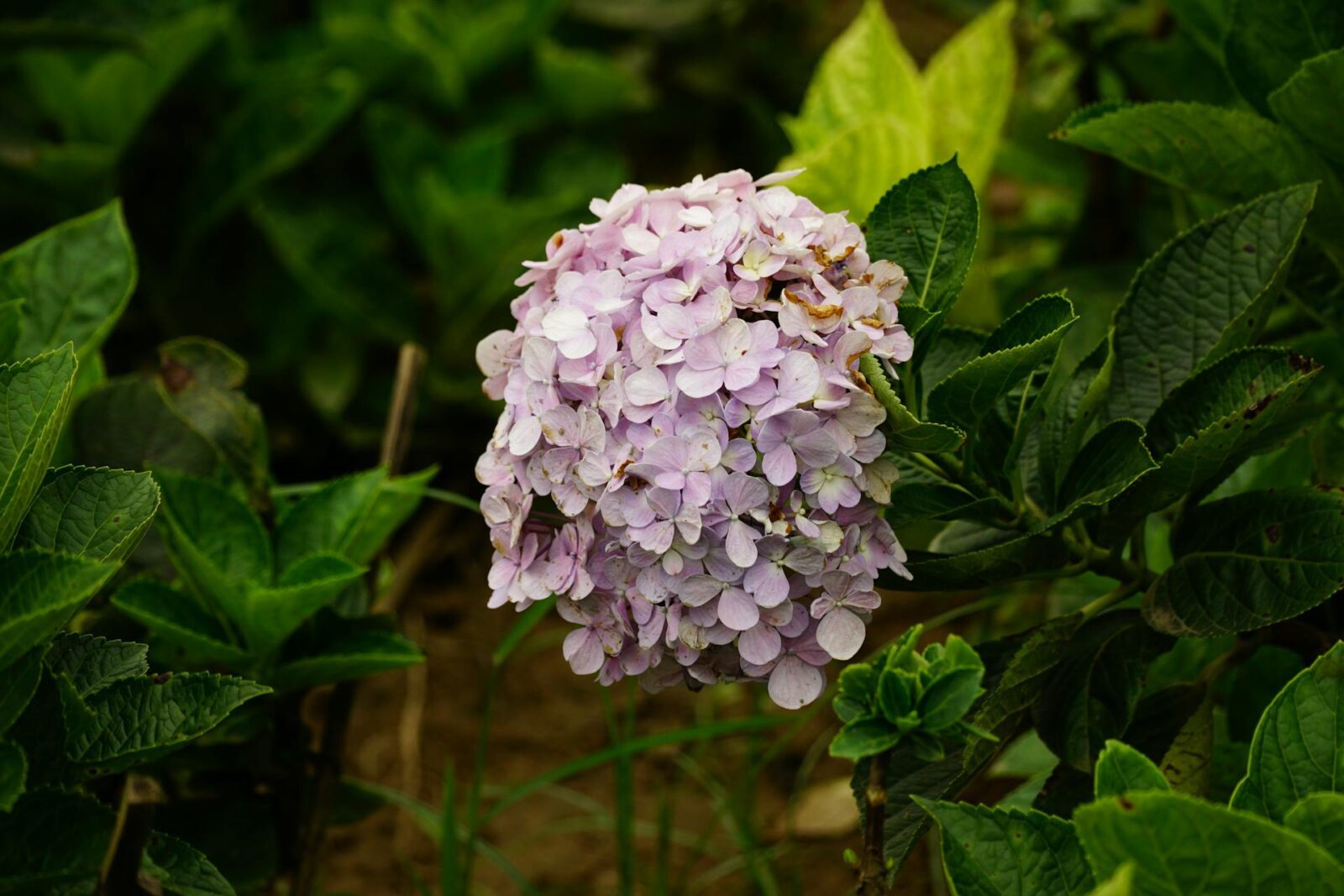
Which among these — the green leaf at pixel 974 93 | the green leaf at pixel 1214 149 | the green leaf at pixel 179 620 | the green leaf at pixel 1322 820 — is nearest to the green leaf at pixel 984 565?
the green leaf at pixel 1322 820

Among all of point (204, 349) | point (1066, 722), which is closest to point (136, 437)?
point (204, 349)

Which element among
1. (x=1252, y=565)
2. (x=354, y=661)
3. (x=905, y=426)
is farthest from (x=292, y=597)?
(x=1252, y=565)

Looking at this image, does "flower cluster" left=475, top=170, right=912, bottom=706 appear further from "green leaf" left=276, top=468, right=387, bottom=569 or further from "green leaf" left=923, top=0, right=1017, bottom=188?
"green leaf" left=923, top=0, right=1017, bottom=188

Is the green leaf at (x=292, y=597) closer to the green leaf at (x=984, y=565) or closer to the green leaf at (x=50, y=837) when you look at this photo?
the green leaf at (x=50, y=837)

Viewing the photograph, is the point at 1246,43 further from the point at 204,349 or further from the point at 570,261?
the point at 204,349

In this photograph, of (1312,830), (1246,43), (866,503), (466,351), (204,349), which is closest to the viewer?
(1312,830)

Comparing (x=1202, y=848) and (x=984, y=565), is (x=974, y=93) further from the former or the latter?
(x=1202, y=848)
